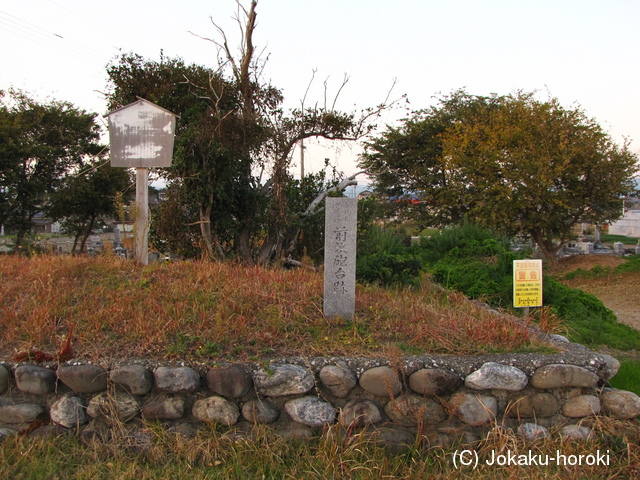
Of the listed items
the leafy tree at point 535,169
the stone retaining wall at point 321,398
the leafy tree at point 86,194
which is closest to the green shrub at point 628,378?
the stone retaining wall at point 321,398

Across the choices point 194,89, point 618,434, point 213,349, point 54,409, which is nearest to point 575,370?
point 618,434

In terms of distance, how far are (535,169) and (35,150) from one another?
607 inches

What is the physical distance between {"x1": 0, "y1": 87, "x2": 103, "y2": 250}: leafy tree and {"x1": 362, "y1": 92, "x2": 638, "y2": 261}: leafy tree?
1299 cm

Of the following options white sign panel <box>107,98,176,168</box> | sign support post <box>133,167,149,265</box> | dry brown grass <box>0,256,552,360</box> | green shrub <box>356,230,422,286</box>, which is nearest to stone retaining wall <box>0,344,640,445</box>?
dry brown grass <box>0,256,552,360</box>

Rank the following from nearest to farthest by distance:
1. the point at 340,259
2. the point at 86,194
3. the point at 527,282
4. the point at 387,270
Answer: the point at 340,259 < the point at 527,282 < the point at 387,270 < the point at 86,194

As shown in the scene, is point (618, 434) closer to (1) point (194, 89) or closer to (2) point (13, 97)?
(1) point (194, 89)

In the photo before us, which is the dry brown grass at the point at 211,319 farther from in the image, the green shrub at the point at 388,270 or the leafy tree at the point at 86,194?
the leafy tree at the point at 86,194

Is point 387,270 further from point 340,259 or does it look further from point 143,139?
point 143,139

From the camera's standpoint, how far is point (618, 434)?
3.34m

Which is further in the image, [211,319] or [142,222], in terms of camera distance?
[142,222]

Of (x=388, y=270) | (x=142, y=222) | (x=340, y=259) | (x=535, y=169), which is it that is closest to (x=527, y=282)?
(x=388, y=270)

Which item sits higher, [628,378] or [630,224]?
[630,224]

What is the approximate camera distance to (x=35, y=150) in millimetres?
15344

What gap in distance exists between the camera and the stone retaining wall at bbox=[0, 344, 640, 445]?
11.0 feet
